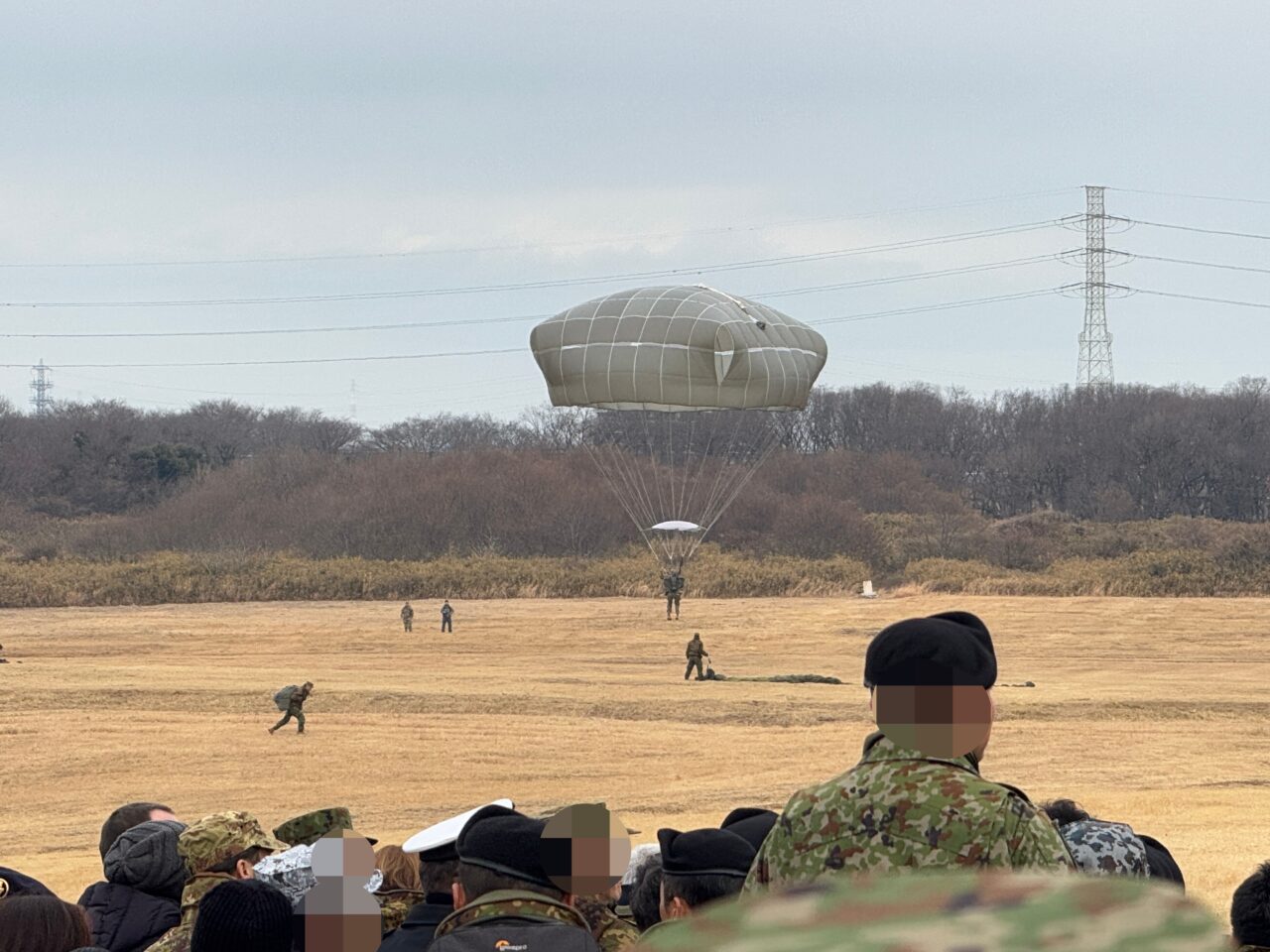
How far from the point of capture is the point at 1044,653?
3541 centimetres

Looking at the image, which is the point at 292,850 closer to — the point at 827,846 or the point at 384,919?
the point at 384,919

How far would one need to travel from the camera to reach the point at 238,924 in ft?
11.2

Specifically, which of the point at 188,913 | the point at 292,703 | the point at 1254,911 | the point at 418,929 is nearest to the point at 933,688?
the point at 1254,911

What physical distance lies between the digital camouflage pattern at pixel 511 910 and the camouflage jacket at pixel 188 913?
133 cm

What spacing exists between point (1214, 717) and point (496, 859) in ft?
74.2

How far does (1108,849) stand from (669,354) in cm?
2489

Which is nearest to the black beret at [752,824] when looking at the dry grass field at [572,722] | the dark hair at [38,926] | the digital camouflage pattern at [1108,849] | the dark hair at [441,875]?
the dark hair at [441,875]

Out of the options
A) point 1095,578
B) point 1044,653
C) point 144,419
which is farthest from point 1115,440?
point 144,419

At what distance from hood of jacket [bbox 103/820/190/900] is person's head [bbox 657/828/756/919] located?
1.93 metres

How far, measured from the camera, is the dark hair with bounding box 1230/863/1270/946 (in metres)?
3.66

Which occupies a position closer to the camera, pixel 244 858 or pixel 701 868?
pixel 701 868

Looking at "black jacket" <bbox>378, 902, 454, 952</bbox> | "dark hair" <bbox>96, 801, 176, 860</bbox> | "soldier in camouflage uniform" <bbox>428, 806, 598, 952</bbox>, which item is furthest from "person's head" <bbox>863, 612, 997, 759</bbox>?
"dark hair" <bbox>96, 801, 176, 860</bbox>

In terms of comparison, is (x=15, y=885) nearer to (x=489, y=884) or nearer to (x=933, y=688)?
(x=489, y=884)

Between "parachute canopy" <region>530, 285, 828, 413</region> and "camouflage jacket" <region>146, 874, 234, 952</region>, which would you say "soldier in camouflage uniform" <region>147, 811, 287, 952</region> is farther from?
"parachute canopy" <region>530, 285, 828, 413</region>
